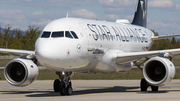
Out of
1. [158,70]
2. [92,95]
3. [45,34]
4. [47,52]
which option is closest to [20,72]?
[45,34]

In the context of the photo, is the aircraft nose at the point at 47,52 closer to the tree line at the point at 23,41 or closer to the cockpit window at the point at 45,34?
the cockpit window at the point at 45,34

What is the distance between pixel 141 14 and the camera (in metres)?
28.9

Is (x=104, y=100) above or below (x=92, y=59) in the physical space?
below

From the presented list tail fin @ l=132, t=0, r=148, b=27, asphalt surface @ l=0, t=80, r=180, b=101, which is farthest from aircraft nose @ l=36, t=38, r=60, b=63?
tail fin @ l=132, t=0, r=148, b=27

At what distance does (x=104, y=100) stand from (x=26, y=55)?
20.5 feet

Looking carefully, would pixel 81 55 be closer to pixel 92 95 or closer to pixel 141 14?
pixel 92 95

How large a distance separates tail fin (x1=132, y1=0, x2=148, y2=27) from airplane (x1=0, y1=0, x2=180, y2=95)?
5.64 meters

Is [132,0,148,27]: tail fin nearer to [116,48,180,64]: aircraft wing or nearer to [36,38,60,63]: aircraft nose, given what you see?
[116,48,180,64]: aircraft wing

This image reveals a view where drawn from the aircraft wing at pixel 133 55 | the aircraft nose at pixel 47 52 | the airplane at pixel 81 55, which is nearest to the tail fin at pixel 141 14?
the airplane at pixel 81 55

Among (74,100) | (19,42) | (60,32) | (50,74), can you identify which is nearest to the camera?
(74,100)

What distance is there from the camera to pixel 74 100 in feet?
48.3

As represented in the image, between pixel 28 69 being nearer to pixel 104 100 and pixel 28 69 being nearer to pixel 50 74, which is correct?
pixel 104 100

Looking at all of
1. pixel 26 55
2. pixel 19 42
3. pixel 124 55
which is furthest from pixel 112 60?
pixel 19 42

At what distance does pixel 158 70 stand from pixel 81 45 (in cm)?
441
